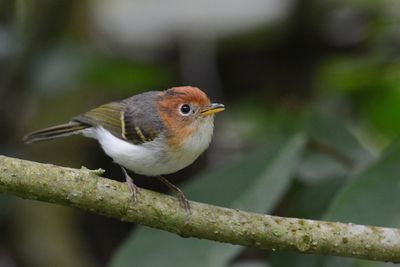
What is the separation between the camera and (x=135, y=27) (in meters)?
6.12

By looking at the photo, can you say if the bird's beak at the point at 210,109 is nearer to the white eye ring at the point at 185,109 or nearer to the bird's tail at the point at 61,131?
the white eye ring at the point at 185,109

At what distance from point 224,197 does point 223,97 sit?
1.96 meters

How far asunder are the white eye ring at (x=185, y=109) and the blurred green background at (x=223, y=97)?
0.32 metres

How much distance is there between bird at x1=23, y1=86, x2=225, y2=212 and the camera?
311 centimetres

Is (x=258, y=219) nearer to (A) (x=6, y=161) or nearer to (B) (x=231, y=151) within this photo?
(A) (x=6, y=161)

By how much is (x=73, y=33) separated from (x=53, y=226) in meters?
1.42

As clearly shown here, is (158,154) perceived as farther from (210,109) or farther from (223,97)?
(223,97)

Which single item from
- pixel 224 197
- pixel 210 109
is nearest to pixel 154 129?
pixel 210 109

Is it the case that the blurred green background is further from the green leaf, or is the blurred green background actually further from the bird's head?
the bird's head

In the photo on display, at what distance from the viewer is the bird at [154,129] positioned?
10.2 feet

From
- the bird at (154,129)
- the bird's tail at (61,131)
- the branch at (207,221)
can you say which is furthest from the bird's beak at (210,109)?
the branch at (207,221)

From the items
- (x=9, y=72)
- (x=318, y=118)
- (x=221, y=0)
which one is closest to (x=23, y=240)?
(x=9, y=72)

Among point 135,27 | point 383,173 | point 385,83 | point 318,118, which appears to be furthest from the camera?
point 135,27

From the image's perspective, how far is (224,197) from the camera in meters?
3.32
